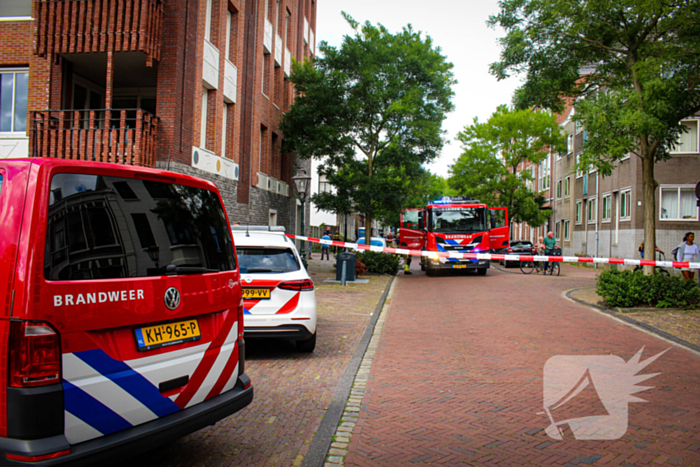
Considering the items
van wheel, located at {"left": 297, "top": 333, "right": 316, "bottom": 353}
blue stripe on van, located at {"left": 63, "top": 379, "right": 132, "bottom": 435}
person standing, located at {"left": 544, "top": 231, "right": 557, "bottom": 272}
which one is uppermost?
person standing, located at {"left": 544, "top": 231, "right": 557, "bottom": 272}

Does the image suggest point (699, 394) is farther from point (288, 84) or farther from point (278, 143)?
point (288, 84)

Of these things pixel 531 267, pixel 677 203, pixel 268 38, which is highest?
pixel 268 38

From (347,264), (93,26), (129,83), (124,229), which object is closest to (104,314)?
(124,229)

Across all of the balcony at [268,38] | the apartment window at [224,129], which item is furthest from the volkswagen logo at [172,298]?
the balcony at [268,38]

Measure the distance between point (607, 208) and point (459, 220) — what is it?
567 inches

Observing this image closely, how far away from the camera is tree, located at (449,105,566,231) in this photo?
123ft

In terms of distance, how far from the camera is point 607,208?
3127cm

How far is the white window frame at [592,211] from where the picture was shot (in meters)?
32.8

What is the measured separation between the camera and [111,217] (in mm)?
2896

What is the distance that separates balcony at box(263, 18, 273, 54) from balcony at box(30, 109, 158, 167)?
1124 cm

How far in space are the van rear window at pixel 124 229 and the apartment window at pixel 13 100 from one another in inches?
482

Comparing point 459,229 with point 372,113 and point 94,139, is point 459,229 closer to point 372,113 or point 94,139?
point 372,113

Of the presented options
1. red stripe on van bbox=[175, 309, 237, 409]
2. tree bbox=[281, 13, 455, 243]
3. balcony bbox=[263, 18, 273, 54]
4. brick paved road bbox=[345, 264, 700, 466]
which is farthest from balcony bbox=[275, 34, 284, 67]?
red stripe on van bbox=[175, 309, 237, 409]
